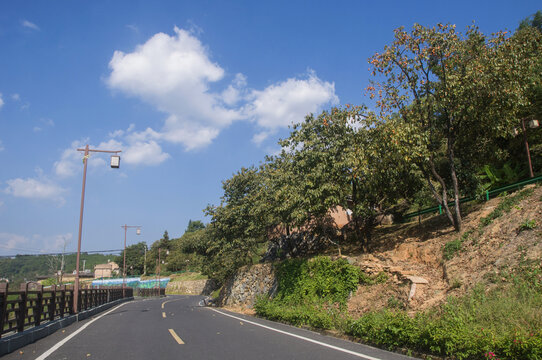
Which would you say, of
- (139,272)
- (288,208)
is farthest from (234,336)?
(139,272)

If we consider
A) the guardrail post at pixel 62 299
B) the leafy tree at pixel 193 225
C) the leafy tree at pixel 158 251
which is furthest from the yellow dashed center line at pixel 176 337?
the leafy tree at pixel 193 225

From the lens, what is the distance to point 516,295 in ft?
28.7

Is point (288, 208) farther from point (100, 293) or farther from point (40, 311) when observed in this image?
point (100, 293)

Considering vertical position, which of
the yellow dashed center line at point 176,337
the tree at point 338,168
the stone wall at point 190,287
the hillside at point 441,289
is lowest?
the stone wall at point 190,287

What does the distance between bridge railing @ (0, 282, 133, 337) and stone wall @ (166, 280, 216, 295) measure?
149 feet

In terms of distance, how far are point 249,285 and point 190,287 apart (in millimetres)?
52874

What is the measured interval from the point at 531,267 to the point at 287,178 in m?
10.5

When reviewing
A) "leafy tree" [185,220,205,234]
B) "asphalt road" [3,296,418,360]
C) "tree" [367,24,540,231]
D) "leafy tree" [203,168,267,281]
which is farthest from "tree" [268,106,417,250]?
"leafy tree" [185,220,205,234]

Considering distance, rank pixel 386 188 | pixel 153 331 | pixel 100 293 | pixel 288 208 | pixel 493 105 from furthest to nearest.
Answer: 1. pixel 100 293
2. pixel 386 188
3. pixel 288 208
4. pixel 493 105
5. pixel 153 331

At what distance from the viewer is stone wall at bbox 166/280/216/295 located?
213ft

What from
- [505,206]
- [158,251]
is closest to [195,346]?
[505,206]

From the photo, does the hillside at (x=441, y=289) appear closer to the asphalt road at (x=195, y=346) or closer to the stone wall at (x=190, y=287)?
the asphalt road at (x=195, y=346)

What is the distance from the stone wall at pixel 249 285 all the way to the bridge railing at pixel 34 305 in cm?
919

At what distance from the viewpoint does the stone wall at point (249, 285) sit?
21.8 m
